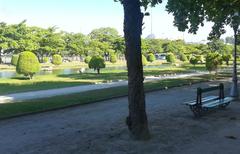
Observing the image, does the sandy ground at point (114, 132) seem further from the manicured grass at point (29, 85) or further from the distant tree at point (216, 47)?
the distant tree at point (216, 47)

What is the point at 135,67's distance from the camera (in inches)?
384

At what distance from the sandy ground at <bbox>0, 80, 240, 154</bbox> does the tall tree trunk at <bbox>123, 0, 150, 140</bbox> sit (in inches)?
14.3

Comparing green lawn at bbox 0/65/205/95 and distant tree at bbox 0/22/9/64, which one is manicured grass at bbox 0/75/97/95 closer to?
green lawn at bbox 0/65/205/95

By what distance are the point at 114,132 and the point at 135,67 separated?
6.01 feet

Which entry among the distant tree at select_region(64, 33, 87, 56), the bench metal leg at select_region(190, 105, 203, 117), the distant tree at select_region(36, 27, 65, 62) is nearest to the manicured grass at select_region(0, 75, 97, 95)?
the bench metal leg at select_region(190, 105, 203, 117)

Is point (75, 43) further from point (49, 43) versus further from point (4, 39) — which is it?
point (4, 39)

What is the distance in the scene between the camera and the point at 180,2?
597 inches

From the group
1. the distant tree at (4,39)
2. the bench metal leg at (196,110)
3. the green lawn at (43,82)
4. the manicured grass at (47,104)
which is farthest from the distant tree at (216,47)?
the bench metal leg at (196,110)

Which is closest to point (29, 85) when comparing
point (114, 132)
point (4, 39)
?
point (114, 132)

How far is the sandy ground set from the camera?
891cm

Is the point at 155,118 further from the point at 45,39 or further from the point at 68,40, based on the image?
the point at 68,40

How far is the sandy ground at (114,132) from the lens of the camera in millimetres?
8906

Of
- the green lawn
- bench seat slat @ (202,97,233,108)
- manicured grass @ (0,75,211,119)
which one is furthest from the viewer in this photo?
the green lawn

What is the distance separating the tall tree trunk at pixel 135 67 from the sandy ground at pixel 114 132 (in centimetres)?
36
